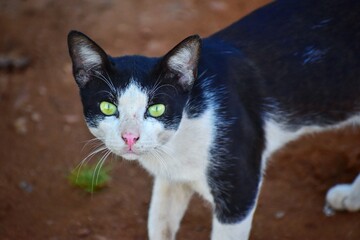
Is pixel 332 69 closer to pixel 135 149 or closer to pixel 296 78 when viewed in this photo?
pixel 296 78

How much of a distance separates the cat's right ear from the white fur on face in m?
0.14

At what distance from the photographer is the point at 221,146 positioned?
246 centimetres

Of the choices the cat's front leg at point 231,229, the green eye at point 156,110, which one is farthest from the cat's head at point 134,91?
the cat's front leg at point 231,229

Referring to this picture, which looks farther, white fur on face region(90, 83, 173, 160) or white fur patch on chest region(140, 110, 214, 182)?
white fur patch on chest region(140, 110, 214, 182)

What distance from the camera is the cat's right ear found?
7.39 feet

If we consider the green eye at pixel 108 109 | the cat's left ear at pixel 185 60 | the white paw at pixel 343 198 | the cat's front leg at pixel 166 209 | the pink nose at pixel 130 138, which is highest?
the cat's left ear at pixel 185 60

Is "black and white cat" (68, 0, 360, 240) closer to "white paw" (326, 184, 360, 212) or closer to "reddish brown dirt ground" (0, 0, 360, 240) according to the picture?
"white paw" (326, 184, 360, 212)

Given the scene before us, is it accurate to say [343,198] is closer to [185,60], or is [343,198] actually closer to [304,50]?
[304,50]

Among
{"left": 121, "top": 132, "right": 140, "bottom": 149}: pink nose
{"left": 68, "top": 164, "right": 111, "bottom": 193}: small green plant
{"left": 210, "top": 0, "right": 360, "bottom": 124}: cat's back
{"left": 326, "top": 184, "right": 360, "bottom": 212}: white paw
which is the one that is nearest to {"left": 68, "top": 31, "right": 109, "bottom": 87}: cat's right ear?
{"left": 121, "top": 132, "right": 140, "bottom": 149}: pink nose

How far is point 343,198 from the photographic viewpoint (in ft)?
Answer: 9.90

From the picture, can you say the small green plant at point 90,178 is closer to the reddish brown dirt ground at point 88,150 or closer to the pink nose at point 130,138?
the reddish brown dirt ground at point 88,150

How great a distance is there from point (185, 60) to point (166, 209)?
Answer: 0.77 m

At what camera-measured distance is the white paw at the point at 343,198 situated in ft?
9.85

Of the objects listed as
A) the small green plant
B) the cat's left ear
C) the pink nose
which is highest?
the cat's left ear
